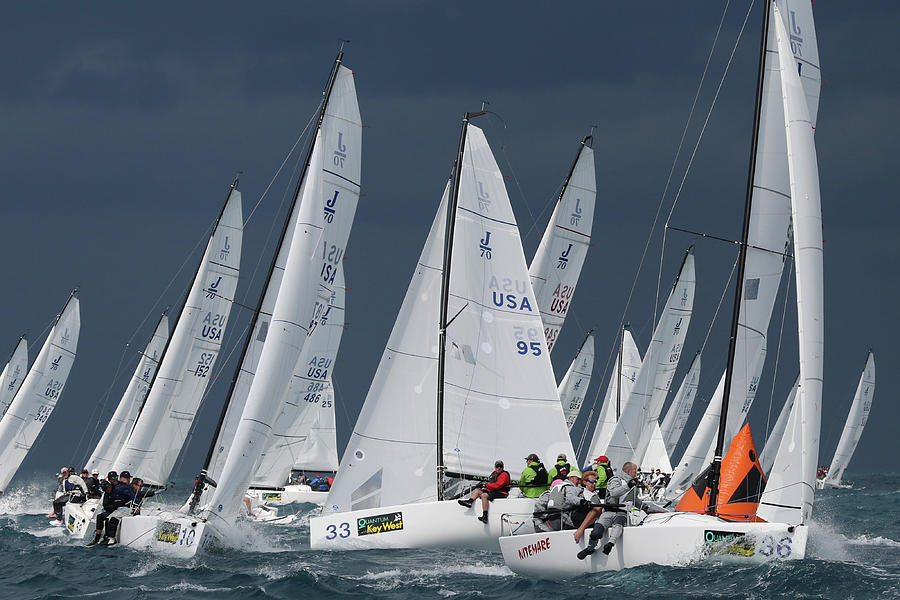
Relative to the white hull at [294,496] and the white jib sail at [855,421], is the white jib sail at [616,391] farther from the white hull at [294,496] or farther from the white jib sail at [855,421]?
the white jib sail at [855,421]

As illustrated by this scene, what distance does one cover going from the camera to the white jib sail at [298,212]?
21311mm

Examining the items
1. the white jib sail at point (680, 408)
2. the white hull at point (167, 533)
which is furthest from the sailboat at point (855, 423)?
the white hull at point (167, 533)

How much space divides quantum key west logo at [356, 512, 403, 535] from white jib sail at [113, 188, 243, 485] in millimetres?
9557

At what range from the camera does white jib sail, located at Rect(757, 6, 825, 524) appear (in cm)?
1453

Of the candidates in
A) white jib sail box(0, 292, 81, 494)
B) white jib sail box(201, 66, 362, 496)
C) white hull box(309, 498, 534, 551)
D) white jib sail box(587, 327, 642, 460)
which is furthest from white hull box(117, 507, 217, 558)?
white jib sail box(587, 327, 642, 460)

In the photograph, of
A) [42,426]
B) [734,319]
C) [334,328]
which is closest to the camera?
[734,319]

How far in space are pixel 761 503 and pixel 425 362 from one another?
783 cm

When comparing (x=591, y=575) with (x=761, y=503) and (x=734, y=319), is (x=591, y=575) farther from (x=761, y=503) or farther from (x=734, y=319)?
(x=734, y=319)

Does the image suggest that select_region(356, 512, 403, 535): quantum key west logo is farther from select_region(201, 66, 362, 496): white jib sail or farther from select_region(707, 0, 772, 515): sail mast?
select_region(707, 0, 772, 515): sail mast

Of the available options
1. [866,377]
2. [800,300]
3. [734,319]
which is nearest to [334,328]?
[734,319]

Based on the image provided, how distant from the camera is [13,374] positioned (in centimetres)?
4234

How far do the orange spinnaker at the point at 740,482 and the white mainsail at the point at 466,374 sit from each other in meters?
5.33

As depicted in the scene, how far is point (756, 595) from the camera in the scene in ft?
41.3

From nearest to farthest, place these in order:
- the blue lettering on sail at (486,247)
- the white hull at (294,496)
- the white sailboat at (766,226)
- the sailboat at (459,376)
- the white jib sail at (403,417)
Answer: the white sailboat at (766,226) < the white jib sail at (403,417) < the sailboat at (459,376) < the blue lettering on sail at (486,247) < the white hull at (294,496)
